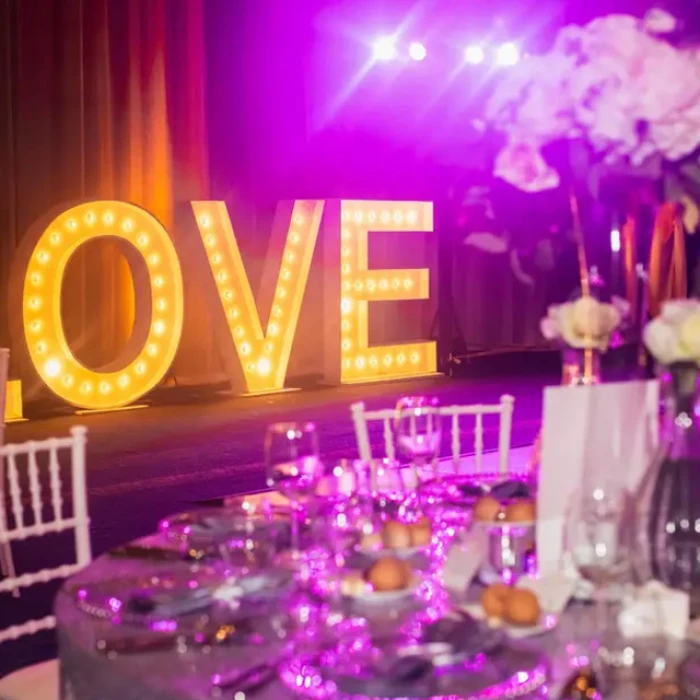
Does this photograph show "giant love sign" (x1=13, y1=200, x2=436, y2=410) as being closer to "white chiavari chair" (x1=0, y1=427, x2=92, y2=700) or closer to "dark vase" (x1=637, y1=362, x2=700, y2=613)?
"white chiavari chair" (x1=0, y1=427, x2=92, y2=700)

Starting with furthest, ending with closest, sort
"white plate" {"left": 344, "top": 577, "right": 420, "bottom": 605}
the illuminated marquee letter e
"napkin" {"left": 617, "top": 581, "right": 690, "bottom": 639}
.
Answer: the illuminated marquee letter e → "white plate" {"left": 344, "top": 577, "right": 420, "bottom": 605} → "napkin" {"left": 617, "top": 581, "right": 690, "bottom": 639}

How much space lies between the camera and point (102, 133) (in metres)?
8.23

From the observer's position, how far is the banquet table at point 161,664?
134 centimetres

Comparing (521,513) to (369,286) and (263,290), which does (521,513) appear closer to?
(263,290)

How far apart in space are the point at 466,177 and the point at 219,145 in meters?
7.79

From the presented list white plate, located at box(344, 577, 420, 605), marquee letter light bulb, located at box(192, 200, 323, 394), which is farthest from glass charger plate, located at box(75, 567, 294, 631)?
marquee letter light bulb, located at box(192, 200, 323, 394)

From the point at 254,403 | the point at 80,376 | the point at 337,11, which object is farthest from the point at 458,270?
the point at 80,376

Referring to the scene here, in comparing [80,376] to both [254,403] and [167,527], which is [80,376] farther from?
[167,527]

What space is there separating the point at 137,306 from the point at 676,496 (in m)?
6.51

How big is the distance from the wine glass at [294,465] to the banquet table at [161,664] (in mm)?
411

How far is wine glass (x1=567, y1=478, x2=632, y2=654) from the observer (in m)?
1.45

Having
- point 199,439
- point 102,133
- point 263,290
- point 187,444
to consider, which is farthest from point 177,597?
point 263,290

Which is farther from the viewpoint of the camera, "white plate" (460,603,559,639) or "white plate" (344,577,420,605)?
"white plate" (344,577,420,605)

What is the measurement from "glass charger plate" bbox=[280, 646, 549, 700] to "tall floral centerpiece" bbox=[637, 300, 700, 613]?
0.84ft
